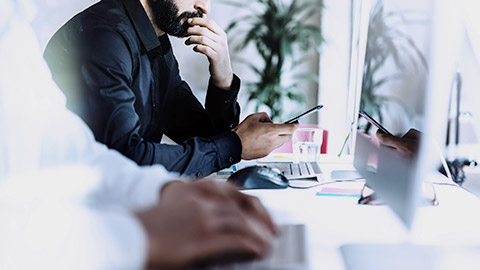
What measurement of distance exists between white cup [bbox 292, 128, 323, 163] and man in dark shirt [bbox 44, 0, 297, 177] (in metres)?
0.10

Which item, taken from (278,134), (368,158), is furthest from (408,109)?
(278,134)

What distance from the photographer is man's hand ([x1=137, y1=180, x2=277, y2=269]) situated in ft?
1.60

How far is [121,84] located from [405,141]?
68 cm

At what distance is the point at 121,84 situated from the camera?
45.5 inches

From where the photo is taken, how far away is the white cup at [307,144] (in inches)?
53.6

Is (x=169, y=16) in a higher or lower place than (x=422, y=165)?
higher

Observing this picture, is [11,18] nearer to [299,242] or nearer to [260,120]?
[299,242]

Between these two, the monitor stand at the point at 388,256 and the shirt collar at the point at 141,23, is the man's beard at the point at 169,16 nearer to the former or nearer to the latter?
the shirt collar at the point at 141,23

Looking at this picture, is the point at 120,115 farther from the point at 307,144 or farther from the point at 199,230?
the point at 199,230

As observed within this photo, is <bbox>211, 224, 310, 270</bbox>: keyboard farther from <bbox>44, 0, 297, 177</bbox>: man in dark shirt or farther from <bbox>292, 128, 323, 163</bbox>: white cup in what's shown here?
<bbox>292, 128, 323, 163</bbox>: white cup

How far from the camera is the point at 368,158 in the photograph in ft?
3.08

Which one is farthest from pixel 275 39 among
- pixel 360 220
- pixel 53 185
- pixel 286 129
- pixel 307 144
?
pixel 53 185

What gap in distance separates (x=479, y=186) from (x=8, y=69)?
251 cm

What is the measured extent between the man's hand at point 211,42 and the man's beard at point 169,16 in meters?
0.03
